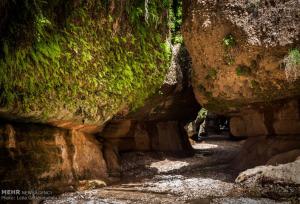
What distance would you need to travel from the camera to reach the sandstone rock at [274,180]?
19.6ft

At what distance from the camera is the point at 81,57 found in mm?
6598

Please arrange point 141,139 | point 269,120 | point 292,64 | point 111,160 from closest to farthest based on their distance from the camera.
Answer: point 292,64 < point 269,120 < point 111,160 < point 141,139

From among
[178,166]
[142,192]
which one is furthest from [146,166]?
[142,192]

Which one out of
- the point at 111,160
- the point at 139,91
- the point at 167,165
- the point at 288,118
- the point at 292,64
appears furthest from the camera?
the point at 167,165

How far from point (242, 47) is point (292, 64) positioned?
1.27 metres

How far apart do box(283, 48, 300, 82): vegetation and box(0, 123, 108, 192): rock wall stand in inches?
209

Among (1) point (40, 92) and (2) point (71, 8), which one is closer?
(1) point (40, 92)

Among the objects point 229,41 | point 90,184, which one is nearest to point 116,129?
point 90,184

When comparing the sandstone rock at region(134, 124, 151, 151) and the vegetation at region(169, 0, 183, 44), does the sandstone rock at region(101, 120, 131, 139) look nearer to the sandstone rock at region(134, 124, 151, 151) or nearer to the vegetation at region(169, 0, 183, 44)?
the sandstone rock at region(134, 124, 151, 151)

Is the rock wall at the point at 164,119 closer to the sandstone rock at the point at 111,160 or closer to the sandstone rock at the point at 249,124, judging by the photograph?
the sandstone rock at the point at 111,160

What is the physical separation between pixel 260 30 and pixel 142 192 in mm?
4674

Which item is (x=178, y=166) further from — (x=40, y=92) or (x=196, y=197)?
(x=40, y=92)

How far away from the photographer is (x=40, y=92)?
19.4ft

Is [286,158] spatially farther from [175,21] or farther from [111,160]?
[175,21]
